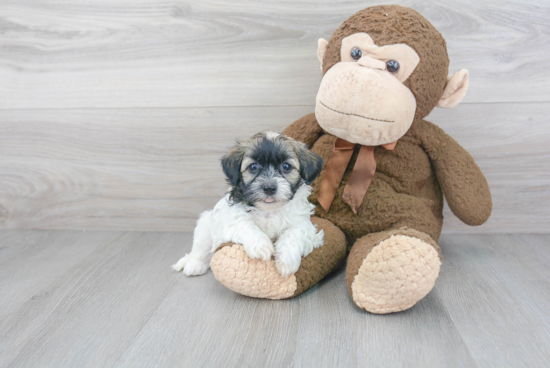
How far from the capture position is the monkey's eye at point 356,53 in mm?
1440

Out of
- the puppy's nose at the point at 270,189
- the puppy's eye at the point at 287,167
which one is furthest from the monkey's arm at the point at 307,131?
the puppy's nose at the point at 270,189

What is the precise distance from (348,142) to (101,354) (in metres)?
1.08

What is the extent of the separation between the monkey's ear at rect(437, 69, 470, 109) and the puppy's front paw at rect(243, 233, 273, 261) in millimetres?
848

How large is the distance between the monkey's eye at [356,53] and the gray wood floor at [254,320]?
0.82 meters

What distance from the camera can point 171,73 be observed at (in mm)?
1995

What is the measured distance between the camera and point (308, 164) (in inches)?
56.5

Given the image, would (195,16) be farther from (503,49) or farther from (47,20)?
(503,49)

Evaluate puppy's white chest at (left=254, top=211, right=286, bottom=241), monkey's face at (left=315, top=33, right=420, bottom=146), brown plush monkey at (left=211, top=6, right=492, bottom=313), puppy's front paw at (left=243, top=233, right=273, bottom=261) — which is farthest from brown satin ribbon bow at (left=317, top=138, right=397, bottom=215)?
puppy's front paw at (left=243, top=233, right=273, bottom=261)

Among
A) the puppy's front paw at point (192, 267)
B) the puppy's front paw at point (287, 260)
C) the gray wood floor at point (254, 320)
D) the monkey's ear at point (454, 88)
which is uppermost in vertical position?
the monkey's ear at point (454, 88)

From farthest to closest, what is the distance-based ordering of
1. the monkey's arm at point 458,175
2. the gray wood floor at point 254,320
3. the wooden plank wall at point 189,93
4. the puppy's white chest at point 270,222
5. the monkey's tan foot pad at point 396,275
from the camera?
the wooden plank wall at point 189,93
the monkey's arm at point 458,175
the puppy's white chest at point 270,222
the monkey's tan foot pad at point 396,275
the gray wood floor at point 254,320

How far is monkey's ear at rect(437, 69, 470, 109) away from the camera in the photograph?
1.51 m

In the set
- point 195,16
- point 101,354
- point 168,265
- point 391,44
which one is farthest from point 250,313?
point 195,16

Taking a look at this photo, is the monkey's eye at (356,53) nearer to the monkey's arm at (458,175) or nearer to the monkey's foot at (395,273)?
the monkey's arm at (458,175)

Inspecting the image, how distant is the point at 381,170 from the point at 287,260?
21.8 inches
